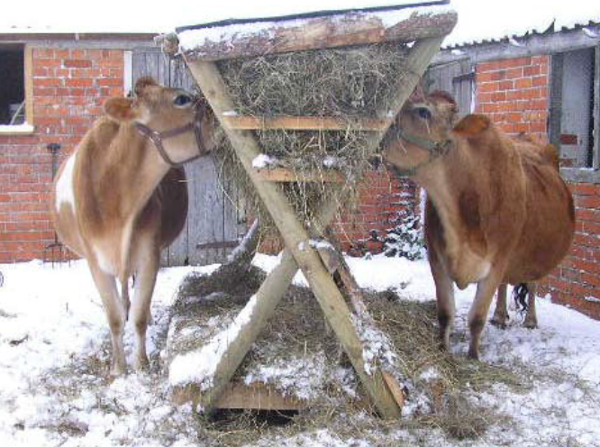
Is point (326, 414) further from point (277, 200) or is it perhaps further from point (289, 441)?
point (277, 200)

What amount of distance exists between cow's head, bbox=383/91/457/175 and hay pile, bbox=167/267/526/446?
105cm

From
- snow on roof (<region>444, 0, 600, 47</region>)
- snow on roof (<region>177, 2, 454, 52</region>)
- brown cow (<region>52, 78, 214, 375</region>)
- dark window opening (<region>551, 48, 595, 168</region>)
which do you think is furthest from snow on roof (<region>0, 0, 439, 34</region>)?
snow on roof (<region>177, 2, 454, 52</region>)

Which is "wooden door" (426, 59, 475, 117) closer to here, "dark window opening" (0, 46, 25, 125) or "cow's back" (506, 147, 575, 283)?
"cow's back" (506, 147, 575, 283)

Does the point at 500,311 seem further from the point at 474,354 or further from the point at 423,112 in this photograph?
the point at 423,112

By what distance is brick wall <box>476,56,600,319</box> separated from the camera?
258 inches

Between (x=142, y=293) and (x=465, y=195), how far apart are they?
2436 mm

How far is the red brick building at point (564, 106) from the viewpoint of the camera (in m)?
6.50

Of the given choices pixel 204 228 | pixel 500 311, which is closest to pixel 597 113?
pixel 500 311

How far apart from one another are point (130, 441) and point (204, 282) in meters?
2.39

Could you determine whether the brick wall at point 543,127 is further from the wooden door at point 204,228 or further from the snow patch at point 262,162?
the snow patch at point 262,162

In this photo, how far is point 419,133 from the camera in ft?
14.6

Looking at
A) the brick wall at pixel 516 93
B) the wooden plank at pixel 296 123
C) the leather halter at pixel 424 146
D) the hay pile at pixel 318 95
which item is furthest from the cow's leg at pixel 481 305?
the brick wall at pixel 516 93

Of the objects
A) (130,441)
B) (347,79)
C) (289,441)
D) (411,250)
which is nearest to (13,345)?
(130,441)

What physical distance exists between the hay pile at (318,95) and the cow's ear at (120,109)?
1.11 m
